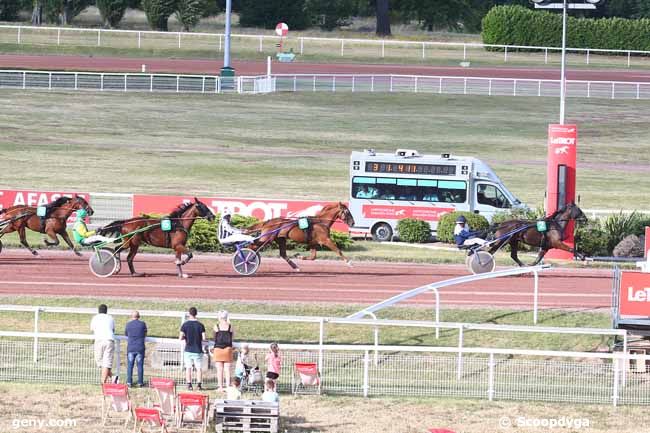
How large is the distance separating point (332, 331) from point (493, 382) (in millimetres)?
3877

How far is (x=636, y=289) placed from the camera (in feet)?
68.6

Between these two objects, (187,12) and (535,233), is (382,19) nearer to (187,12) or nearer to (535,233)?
(187,12)

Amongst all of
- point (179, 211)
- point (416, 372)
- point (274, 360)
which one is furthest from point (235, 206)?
point (274, 360)

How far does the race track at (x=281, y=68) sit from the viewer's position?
67000 millimetres

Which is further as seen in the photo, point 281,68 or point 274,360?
point 281,68

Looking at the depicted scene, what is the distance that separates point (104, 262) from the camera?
1053 inches

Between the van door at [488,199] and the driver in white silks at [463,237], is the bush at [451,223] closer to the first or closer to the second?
the van door at [488,199]

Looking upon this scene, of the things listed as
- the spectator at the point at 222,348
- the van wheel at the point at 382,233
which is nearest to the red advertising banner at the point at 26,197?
the van wheel at the point at 382,233

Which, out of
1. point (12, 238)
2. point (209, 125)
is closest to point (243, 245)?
point (12, 238)

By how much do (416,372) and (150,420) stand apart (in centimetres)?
478

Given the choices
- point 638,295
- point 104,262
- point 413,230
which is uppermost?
point 413,230

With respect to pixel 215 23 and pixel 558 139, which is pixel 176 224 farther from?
pixel 215 23

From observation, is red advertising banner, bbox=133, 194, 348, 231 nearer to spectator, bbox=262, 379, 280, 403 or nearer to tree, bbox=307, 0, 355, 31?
spectator, bbox=262, 379, 280, 403

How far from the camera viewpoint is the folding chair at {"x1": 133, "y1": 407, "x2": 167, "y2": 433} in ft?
53.9
